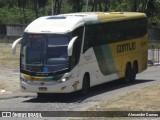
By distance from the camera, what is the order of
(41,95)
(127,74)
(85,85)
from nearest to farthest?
1. (41,95)
2. (85,85)
3. (127,74)

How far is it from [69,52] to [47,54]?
95cm

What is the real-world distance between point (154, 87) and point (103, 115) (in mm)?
7432

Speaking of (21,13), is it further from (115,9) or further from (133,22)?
(133,22)

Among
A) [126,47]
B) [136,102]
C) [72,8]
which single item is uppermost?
[126,47]

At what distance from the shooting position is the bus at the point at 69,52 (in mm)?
20688

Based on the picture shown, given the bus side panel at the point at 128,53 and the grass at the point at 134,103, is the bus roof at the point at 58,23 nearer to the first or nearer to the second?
the bus side panel at the point at 128,53

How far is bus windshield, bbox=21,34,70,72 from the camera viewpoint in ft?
67.9

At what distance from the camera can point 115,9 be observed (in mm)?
78312

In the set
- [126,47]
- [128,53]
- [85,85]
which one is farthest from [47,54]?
[128,53]

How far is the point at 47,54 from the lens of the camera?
20766 mm

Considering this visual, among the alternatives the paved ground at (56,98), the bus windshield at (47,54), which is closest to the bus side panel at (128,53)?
the paved ground at (56,98)

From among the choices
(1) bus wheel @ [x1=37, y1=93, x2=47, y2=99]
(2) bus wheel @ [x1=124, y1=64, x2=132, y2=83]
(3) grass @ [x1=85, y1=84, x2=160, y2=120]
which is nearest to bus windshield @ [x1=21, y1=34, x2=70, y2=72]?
(1) bus wheel @ [x1=37, y1=93, x2=47, y2=99]

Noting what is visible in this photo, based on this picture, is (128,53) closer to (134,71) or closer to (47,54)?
(134,71)

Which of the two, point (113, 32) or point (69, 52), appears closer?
point (69, 52)
